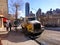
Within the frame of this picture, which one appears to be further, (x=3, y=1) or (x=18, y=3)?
(x=18, y=3)

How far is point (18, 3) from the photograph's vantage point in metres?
66.2

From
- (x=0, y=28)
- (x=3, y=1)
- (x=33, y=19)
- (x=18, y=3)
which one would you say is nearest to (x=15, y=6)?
(x=18, y=3)

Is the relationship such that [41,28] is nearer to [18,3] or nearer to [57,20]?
[18,3]

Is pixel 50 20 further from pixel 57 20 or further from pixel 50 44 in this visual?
Result: pixel 50 44

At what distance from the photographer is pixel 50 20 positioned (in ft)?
351

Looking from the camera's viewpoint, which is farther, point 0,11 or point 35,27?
point 0,11

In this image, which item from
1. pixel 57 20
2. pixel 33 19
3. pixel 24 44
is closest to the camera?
pixel 24 44

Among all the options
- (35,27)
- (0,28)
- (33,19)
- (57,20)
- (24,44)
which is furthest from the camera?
(57,20)

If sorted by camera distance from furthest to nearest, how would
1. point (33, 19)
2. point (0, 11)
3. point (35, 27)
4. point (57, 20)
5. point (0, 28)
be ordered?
point (57, 20) → point (0, 11) → point (0, 28) → point (33, 19) → point (35, 27)

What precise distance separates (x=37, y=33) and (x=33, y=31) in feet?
1.99

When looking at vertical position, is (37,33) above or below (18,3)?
below

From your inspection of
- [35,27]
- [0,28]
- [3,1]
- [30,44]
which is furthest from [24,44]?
[3,1]

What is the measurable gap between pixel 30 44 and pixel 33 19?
11.1m

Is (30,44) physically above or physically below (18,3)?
below
